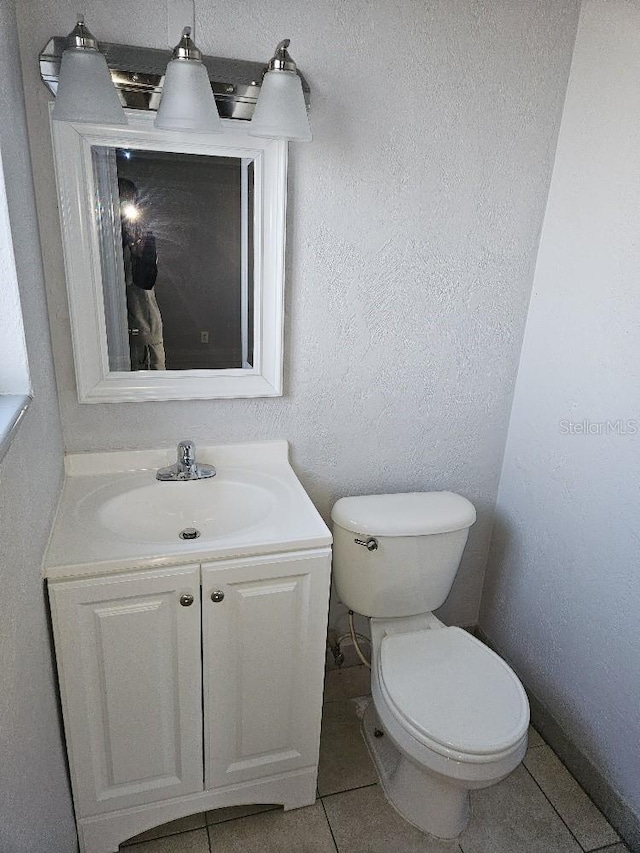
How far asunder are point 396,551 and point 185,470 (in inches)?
24.3

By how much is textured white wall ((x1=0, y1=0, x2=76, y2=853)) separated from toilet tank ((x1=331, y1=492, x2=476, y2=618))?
770 millimetres

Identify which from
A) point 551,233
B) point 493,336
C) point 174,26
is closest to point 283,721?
point 493,336

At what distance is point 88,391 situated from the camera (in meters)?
1.44

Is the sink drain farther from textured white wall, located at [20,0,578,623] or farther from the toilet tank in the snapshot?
the toilet tank

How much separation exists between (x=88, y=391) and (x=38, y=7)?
0.82 metres

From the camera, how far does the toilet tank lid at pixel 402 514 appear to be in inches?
60.9

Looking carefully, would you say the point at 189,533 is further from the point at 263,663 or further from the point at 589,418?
the point at 589,418

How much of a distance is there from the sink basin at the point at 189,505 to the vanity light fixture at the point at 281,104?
86 centimetres

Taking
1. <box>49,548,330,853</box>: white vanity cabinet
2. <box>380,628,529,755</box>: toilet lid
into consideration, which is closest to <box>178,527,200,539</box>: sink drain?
<box>49,548,330,853</box>: white vanity cabinet

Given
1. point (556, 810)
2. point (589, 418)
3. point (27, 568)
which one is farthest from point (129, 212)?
point (556, 810)

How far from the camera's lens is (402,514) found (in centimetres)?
160

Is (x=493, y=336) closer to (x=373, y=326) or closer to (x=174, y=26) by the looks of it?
(x=373, y=326)


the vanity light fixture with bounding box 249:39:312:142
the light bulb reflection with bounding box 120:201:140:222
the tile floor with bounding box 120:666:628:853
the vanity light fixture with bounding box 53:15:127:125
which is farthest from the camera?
the tile floor with bounding box 120:666:628:853

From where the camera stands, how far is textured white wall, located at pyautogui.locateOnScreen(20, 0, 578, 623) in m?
1.34
